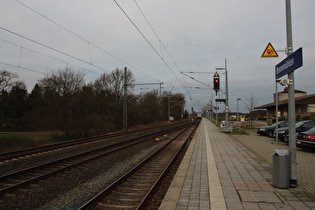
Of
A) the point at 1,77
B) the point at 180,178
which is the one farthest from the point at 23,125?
the point at 180,178

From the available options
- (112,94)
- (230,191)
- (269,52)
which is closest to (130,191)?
(230,191)

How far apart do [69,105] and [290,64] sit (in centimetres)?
2466

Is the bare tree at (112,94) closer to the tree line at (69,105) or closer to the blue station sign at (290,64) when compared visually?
the tree line at (69,105)

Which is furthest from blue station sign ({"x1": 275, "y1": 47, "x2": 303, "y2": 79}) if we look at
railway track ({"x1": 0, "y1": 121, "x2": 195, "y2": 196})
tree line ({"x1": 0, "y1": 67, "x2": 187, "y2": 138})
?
tree line ({"x1": 0, "y1": 67, "x2": 187, "y2": 138})

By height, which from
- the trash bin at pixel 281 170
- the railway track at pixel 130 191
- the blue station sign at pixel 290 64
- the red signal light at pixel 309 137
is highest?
the blue station sign at pixel 290 64

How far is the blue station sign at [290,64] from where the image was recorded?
4.62 m

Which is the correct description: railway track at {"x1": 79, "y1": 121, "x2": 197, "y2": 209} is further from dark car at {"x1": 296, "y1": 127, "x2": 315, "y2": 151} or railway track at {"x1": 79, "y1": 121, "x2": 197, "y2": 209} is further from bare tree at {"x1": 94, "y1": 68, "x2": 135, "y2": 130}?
bare tree at {"x1": 94, "y1": 68, "x2": 135, "y2": 130}

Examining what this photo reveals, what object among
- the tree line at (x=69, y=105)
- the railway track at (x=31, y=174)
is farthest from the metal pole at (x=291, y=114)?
the tree line at (x=69, y=105)

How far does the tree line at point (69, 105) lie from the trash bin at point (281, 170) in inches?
819

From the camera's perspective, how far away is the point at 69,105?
2541 centimetres

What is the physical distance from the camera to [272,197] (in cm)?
439

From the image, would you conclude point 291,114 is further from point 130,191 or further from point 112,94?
point 112,94

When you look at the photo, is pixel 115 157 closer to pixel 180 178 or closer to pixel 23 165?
pixel 23 165

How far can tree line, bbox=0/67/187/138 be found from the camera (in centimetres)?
2402
